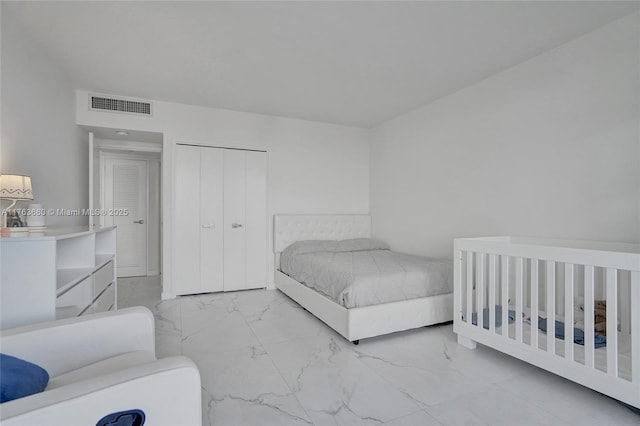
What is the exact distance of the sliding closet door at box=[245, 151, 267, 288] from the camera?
4.20 metres

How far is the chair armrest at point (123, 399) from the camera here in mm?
789

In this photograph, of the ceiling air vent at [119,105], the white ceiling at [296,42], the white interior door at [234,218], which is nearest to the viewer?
the white ceiling at [296,42]

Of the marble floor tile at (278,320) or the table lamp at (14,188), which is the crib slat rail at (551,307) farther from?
the table lamp at (14,188)

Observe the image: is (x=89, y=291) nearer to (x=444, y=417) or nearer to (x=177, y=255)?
(x=177, y=255)

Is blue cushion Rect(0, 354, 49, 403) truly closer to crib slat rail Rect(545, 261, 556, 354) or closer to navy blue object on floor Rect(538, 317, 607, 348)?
crib slat rail Rect(545, 261, 556, 354)

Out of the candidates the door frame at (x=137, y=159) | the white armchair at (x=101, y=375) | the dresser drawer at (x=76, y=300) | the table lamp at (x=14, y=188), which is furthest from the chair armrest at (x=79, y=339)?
the door frame at (x=137, y=159)

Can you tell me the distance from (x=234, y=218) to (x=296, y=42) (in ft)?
7.82

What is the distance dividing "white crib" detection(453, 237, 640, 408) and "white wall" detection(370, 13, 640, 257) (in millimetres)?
290

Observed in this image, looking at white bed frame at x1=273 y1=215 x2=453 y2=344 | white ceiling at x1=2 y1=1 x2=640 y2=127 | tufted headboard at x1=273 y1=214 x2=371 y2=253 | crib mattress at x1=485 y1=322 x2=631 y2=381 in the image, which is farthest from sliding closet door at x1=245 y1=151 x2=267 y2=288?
crib mattress at x1=485 y1=322 x2=631 y2=381

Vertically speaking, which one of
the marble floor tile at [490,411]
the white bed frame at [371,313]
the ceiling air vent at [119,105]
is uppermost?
the ceiling air vent at [119,105]

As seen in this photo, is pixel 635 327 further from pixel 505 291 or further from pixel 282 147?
pixel 282 147

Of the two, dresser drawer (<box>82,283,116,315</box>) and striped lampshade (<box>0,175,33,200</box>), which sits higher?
striped lampshade (<box>0,175,33,200</box>)

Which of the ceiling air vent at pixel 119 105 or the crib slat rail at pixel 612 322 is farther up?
the ceiling air vent at pixel 119 105

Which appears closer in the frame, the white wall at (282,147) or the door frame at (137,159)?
the white wall at (282,147)
